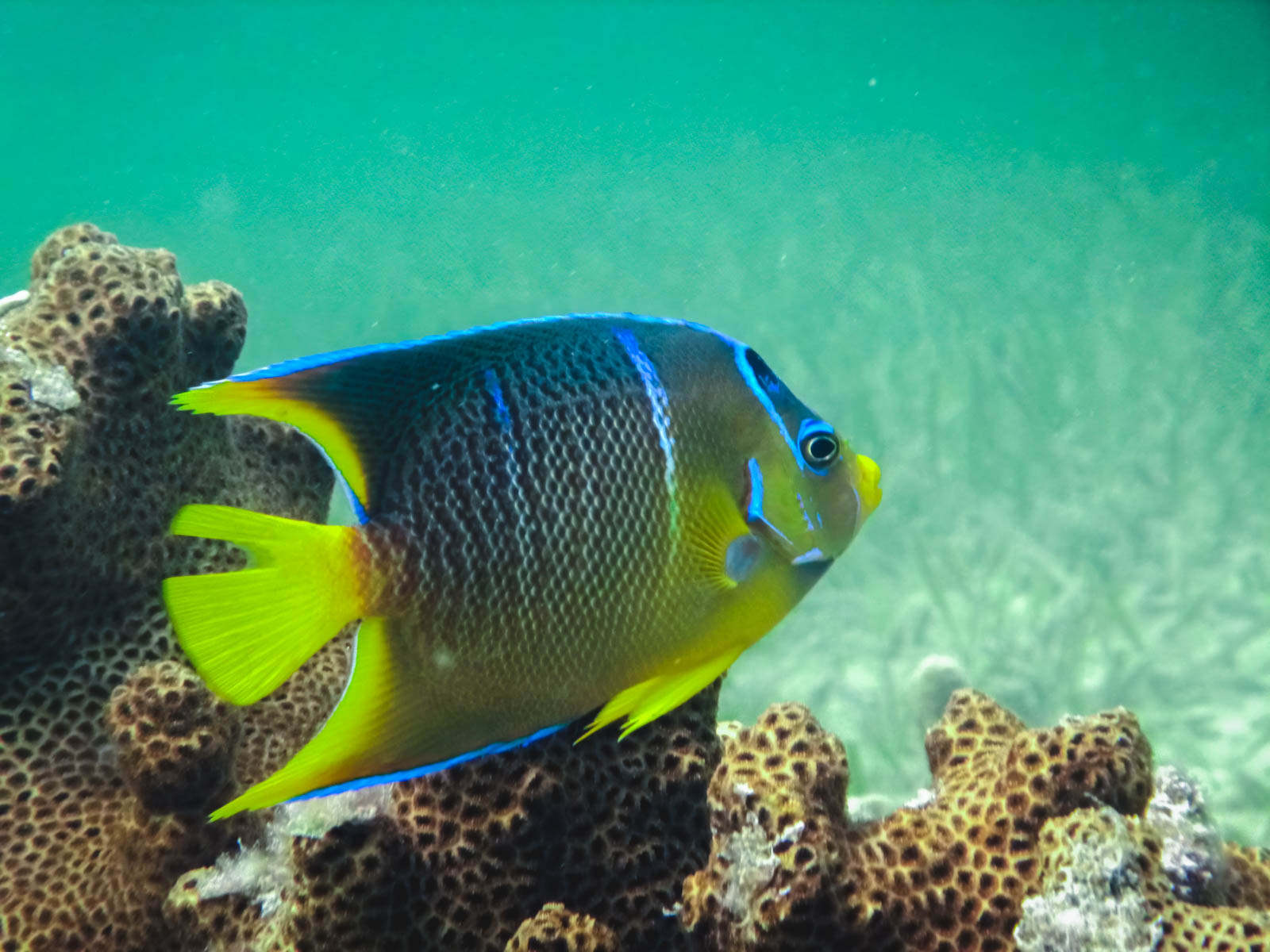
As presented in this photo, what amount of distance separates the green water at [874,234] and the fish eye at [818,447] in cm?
609

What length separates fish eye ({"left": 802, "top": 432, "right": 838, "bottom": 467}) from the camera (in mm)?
1029

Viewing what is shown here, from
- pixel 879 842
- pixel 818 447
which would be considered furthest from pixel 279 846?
pixel 818 447

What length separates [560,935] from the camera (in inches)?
45.6

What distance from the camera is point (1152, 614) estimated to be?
24.4ft

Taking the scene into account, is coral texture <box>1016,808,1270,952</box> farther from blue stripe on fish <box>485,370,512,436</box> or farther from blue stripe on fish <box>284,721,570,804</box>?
blue stripe on fish <box>485,370,512,436</box>

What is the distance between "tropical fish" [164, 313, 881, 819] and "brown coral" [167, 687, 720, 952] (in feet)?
1.51

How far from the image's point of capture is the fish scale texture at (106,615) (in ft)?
4.89

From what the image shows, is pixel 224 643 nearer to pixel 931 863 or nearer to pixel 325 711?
pixel 325 711

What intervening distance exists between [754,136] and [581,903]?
30.9 m

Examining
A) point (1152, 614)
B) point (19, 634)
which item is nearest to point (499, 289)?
point (1152, 614)

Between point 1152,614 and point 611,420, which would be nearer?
point 611,420

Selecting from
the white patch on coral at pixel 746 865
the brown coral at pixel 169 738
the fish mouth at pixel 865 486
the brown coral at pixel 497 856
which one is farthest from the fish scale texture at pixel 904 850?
the brown coral at pixel 169 738

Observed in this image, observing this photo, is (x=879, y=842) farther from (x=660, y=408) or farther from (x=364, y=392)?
(x=364, y=392)

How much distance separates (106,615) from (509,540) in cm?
146
